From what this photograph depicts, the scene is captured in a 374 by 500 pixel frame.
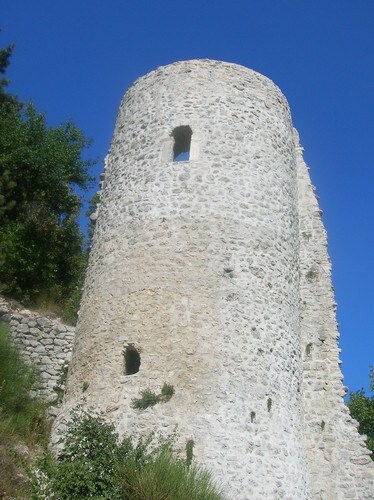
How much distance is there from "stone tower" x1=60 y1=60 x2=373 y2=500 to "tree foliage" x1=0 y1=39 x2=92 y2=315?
12.0ft

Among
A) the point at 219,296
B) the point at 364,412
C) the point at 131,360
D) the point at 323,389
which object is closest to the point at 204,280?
the point at 219,296

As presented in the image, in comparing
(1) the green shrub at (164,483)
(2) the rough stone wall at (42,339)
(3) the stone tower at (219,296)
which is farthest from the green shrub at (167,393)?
(2) the rough stone wall at (42,339)

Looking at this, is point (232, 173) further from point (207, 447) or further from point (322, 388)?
point (207, 447)

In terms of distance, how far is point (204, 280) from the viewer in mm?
9836

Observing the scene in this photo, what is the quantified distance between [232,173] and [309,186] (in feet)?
9.51

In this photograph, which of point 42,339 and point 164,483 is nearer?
point 164,483

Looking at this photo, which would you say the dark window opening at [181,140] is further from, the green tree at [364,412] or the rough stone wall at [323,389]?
the green tree at [364,412]

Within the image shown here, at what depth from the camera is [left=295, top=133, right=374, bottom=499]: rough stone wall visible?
9.94 meters

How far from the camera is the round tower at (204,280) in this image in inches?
345

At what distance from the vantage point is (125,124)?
1234cm

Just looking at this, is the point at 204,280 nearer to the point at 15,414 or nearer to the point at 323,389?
the point at 323,389

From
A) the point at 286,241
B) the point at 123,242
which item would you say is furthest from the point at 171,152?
the point at 286,241

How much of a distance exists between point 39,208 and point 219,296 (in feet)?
25.5

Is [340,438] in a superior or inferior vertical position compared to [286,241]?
inferior
